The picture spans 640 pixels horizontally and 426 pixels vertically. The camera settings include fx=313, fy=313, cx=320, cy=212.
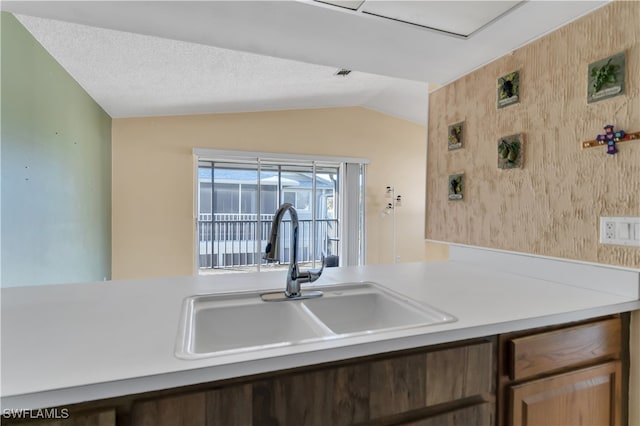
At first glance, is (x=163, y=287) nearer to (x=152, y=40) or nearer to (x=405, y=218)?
(x=152, y=40)

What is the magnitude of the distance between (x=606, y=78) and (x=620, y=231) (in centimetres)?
54

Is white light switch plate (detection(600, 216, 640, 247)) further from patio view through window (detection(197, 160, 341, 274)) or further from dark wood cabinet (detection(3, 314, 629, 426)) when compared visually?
patio view through window (detection(197, 160, 341, 274))

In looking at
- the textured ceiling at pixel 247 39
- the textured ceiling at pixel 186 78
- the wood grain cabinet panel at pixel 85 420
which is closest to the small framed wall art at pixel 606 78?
the textured ceiling at pixel 247 39

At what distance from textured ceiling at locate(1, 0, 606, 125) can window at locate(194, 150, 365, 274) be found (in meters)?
1.79

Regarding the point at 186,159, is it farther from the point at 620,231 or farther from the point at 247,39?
the point at 620,231

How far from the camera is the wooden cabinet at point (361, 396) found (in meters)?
0.62

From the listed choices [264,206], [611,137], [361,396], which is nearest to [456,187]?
[611,137]

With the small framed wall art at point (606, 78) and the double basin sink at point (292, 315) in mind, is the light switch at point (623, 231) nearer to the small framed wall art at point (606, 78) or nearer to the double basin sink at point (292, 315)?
the small framed wall art at point (606, 78)

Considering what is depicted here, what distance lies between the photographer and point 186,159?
4.39 meters

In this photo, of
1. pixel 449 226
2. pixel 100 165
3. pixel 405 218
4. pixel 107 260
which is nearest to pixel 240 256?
pixel 107 260

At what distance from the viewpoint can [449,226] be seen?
1872 millimetres

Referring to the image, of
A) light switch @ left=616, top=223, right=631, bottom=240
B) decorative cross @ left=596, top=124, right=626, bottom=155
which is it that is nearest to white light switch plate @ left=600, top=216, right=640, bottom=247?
light switch @ left=616, top=223, right=631, bottom=240

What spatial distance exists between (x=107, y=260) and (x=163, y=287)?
341cm

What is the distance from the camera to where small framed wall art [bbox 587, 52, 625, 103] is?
1082 millimetres
